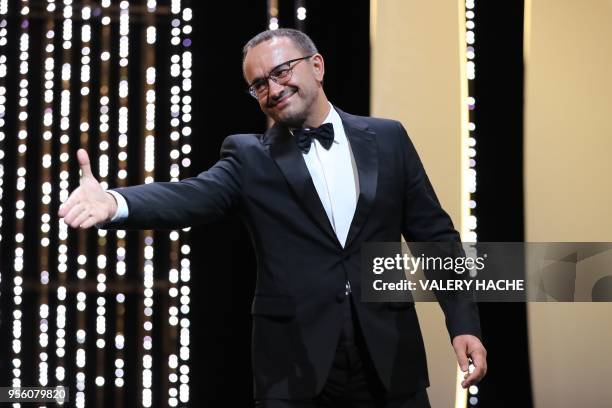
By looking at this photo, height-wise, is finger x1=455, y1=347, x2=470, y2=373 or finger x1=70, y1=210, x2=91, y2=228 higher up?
finger x1=70, y1=210, x2=91, y2=228

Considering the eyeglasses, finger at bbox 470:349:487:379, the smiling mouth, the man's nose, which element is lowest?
finger at bbox 470:349:487:379

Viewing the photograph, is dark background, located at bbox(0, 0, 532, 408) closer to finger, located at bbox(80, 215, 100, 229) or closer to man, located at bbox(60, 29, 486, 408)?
man, located at bbox(60, 29, 486, 408)

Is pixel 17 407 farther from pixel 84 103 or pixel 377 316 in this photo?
pixel 377 316

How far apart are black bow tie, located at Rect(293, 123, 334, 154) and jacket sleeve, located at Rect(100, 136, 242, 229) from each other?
5.5 inches

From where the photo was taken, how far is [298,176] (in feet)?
5.43

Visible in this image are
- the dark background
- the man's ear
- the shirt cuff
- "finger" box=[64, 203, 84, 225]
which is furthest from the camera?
the dark background

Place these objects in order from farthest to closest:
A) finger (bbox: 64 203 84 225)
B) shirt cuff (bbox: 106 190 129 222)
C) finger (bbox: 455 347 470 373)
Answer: finger (bbox: 455 347 470 373)
shirt cuff (bbox: 106 190 129 222)
finger (bbox: 64 203 84 225)

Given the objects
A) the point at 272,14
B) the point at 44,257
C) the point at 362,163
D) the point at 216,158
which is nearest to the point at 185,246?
the point at 216,158


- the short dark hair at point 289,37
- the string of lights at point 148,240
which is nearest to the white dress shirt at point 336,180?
the short dark hair at point 289,37

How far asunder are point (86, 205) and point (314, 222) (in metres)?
0.46

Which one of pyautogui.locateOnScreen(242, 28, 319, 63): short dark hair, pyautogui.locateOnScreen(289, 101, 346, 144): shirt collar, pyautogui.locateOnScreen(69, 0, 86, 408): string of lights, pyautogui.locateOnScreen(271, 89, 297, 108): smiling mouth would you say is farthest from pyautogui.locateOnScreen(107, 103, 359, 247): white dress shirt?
pyautogui.locateOnScreen(69, 0, 86, 408): string of lights

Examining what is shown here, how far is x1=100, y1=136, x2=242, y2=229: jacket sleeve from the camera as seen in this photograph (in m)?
1.56

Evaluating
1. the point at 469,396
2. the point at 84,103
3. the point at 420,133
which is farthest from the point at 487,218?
the point at 84,103

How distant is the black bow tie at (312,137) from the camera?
1721 mm
